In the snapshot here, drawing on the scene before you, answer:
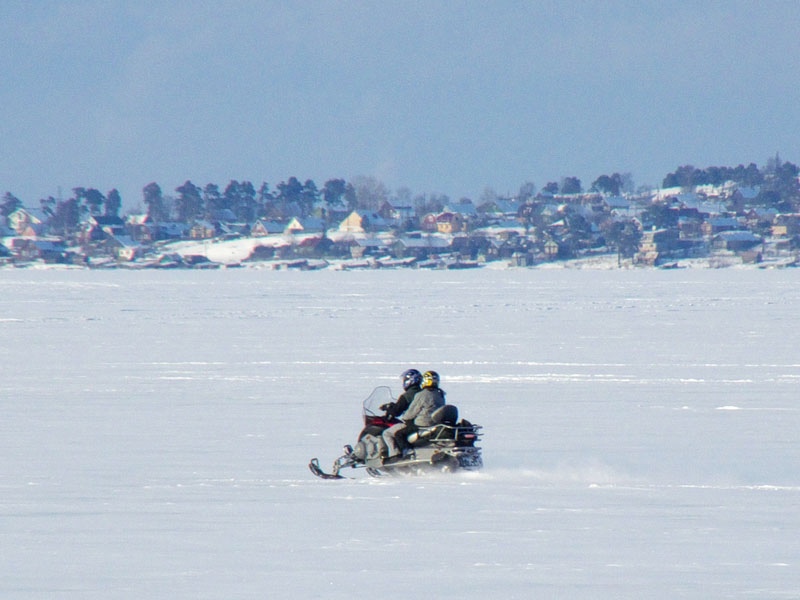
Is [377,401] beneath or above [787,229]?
above

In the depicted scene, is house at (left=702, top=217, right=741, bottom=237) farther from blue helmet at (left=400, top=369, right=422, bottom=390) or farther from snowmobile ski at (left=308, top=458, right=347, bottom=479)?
snowmobile ski at (left=308, top=458, right=347, bottom=479)

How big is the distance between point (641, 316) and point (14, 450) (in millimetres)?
30343

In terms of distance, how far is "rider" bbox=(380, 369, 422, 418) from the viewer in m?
11.8

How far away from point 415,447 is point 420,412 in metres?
0.34

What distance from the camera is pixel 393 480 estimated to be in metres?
11.8

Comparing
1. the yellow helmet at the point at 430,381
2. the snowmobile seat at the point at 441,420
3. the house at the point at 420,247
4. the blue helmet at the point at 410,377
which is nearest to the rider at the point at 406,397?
the blue helmet at the point at 410,377

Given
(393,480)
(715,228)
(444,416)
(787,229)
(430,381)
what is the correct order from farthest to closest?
(787,229), (715,228), (393,480), (430,381), (444,416)

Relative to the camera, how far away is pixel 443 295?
2520 inches

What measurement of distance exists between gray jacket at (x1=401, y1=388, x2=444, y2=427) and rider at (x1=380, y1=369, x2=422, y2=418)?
20 cm

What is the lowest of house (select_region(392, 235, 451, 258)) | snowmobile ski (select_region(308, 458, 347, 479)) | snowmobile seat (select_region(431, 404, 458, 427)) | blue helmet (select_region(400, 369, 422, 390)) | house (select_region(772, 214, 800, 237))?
house (select_region(392, 235, 451, 258))

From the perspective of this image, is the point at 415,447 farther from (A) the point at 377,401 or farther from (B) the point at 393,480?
(A) the point at 377,401

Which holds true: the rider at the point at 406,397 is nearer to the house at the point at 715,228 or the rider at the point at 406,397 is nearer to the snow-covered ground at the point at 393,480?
the snow-covered ground at the point at 393,480

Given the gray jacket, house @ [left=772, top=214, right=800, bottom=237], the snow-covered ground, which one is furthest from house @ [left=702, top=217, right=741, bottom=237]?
the gray jacket

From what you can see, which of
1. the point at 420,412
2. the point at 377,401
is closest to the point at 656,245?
the point at 377,401
